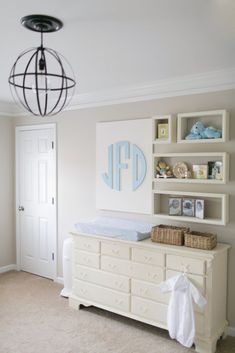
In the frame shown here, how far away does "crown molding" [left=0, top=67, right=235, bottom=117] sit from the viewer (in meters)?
3.23

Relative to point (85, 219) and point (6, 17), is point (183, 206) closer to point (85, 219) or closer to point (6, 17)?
point (85, 219)

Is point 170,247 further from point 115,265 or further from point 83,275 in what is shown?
point 83,275

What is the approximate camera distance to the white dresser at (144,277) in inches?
118

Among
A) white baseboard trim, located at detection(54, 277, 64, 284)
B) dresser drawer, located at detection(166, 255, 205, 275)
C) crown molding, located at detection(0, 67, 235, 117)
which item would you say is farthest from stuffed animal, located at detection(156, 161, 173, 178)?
white baseboard trim, located at detection(54, 277, 64, 284)

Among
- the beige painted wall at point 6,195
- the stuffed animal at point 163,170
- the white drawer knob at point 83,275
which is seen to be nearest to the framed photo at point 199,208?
the stuffed animal at point 163,170

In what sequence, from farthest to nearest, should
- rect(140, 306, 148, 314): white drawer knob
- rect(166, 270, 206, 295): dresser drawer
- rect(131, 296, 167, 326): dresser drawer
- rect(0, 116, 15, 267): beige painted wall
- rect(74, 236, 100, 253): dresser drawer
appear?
rect(0, 116, 15, 267): beige painted wall, rect(74, 236, 100, 253): dresser drawer, rect(140, 306, 148, 314): white drawer knob, rect(131, 296, 167, 326): dresser drawer, rect(166, 270, 206, 295): dresser drawer

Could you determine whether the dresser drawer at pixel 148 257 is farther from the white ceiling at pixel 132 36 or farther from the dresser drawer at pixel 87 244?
the white ceiling at pixel 132 36

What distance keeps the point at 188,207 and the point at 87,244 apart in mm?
1150

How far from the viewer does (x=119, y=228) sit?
354 centimetres

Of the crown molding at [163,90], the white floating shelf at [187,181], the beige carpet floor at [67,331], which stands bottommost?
the beige carpet floor at [67,331]

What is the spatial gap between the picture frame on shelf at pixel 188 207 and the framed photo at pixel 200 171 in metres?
0.25

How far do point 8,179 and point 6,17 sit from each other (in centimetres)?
337

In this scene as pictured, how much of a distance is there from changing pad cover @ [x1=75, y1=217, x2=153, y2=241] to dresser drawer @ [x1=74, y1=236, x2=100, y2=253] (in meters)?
0.08

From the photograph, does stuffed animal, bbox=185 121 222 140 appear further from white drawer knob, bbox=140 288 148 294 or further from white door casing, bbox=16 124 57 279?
white door casing, bbox=16 124 57 279
